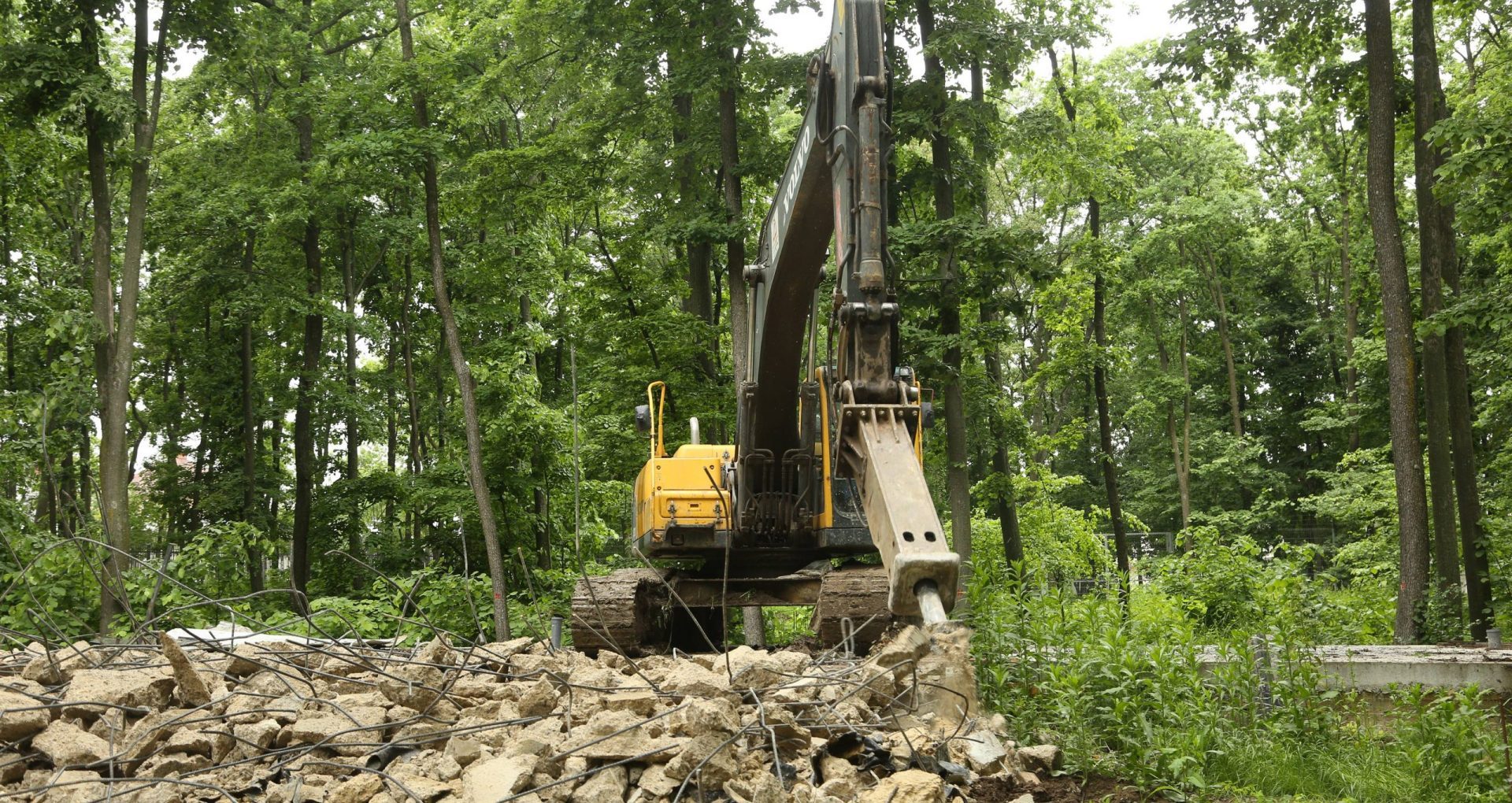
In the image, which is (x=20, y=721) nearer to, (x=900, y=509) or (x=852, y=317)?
(x=900, y=509)

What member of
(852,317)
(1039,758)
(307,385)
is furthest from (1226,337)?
(1039,758)

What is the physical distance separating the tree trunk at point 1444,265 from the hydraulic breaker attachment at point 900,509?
8858mm

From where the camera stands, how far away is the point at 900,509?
578 cm

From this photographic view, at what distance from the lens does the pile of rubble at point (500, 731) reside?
441 centimetres

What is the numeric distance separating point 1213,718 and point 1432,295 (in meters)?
8.82

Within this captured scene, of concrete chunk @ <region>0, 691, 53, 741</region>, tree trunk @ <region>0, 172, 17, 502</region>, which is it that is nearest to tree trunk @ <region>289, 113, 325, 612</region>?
tree trunk @ <region>0, 172, 17, 502</region>

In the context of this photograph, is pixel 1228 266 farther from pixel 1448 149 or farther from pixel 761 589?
pixel 761 589

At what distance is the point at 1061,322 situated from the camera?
19.3 metres

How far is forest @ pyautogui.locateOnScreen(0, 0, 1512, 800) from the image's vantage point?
8789 mm

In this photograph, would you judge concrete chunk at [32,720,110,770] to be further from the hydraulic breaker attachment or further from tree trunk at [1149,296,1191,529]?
tree trunk at [1149,296,1191,529]

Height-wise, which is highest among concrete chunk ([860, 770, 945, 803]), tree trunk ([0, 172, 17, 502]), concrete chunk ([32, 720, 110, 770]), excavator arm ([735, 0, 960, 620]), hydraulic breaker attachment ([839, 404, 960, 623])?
tree trunk ([0, 172, 17, 502])

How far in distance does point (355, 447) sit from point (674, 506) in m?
17.7

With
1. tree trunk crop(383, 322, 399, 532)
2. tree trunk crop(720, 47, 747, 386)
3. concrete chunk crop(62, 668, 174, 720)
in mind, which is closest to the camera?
concrete chunk crop(62, 668, 174, 720)

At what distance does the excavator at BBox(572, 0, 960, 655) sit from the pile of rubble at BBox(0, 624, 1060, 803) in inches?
16.5
